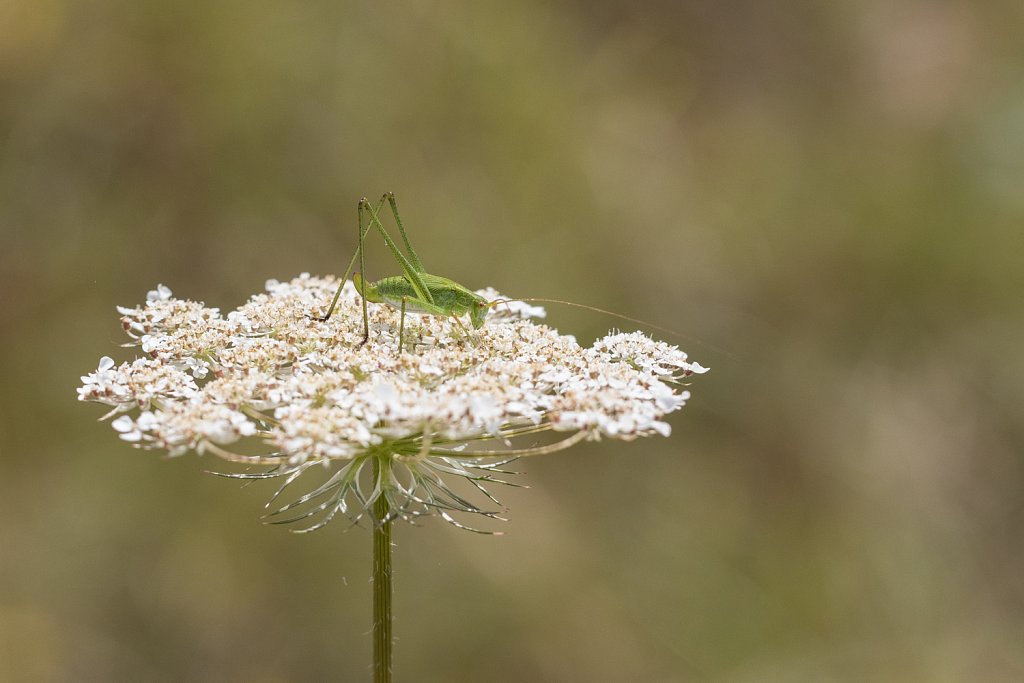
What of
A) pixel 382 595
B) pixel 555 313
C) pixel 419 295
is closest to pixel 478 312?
pixel 419 295

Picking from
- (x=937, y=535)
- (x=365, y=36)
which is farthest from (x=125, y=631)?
(x=937, y=535)

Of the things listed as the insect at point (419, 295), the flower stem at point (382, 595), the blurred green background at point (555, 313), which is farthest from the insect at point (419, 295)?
the blurred green background at point (555, 313)

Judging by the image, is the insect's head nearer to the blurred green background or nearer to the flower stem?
the flower stem

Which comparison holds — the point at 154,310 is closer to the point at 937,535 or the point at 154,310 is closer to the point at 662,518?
the point at 662,518

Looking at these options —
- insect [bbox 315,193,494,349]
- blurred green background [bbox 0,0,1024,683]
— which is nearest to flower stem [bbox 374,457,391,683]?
insect [bbox 315,193,494,349]

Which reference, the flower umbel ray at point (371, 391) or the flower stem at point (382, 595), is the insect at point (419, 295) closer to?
the flower umbel ray at point (371, 391)

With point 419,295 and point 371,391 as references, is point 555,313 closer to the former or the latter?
point 419,295
